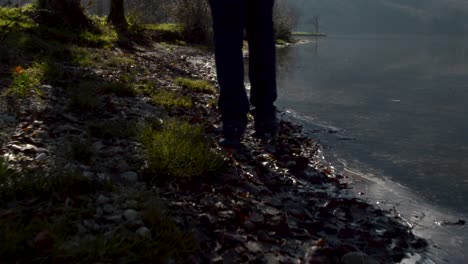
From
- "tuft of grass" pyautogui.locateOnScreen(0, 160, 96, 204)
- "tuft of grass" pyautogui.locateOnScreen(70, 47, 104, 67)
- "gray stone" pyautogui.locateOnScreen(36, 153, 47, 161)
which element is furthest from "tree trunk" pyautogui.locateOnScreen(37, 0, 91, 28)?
"tuft of grass" pyautogui.locateOnScreen(0, 160, 96, 204)

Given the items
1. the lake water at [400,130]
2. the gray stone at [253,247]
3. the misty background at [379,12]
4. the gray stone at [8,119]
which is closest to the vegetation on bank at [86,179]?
the gray stone at [8,119]

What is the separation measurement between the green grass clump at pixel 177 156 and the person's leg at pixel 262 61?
817mm

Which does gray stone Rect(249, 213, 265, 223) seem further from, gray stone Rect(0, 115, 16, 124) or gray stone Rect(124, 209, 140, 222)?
gray stone Rect(0, 115, 16, 124)

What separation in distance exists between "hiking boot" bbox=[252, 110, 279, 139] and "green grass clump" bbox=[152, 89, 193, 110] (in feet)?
3.04

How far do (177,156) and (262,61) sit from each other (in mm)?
1239

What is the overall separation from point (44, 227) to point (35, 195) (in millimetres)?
317

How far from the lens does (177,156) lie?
2.43 m

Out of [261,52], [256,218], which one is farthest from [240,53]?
[256,218]

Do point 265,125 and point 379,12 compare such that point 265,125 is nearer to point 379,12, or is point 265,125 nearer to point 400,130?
point 400,130

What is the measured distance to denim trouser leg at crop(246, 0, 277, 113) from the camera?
329 centimetres

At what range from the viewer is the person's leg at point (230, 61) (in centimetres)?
301

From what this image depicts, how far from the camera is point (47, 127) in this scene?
9.28ft

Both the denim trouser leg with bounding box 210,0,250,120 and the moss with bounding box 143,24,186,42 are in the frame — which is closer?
the denim trouser leg with bounding box 210,0,250,120

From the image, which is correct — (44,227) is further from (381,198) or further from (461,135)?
(461,135)
